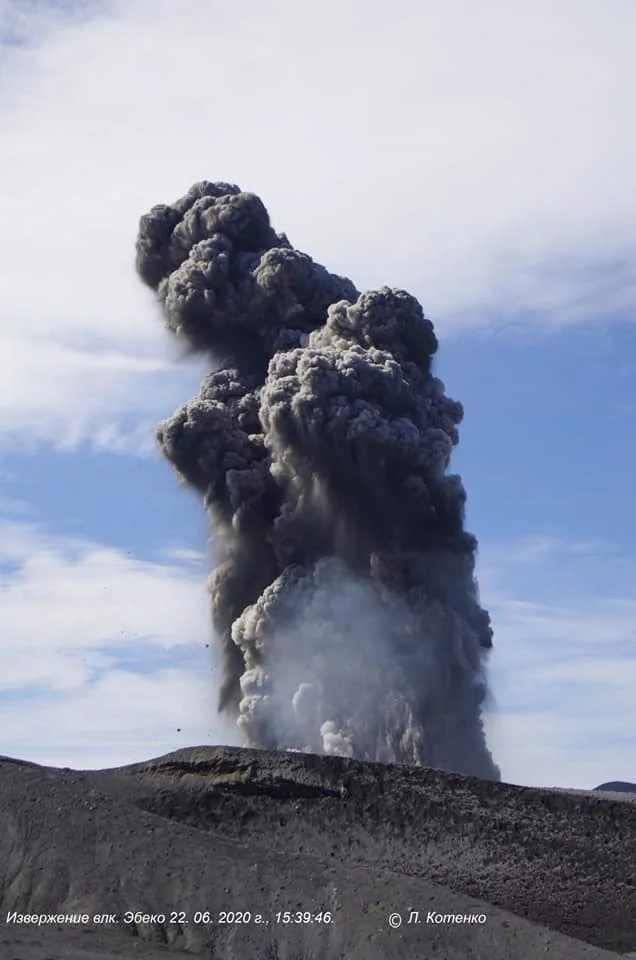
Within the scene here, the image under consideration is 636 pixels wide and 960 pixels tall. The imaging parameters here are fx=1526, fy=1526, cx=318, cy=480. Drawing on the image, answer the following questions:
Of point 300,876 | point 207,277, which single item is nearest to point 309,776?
point 300,876

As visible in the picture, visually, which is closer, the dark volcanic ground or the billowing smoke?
the dark volcanic ground

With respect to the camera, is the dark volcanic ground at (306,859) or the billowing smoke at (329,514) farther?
the billowing smoke at (329,514)

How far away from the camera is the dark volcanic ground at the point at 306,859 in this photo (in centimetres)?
2038

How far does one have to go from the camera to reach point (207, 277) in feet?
173

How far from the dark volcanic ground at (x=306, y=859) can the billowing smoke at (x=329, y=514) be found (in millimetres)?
18612

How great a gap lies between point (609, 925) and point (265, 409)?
85.5ft

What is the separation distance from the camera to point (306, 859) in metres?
22.0

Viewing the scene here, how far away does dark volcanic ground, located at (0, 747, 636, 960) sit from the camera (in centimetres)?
2038

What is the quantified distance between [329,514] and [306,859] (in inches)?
1098

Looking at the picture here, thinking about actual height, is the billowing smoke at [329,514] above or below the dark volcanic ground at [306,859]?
above

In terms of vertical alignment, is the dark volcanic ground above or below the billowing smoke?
below

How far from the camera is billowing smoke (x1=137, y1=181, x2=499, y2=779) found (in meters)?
47.1

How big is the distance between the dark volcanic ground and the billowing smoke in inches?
733

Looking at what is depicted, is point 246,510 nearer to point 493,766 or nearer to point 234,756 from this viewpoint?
point 493,766
